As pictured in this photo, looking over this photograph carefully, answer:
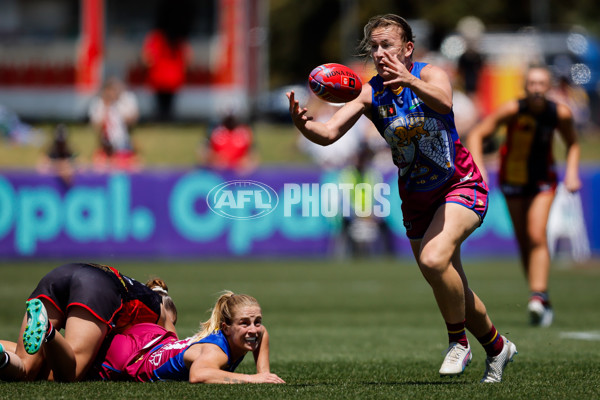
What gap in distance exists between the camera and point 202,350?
5859mm

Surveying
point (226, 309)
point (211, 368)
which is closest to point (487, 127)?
point (226, 309)

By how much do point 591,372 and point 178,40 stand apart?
71.4ft

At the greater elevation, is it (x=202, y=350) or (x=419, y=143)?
(x=419, y=143)

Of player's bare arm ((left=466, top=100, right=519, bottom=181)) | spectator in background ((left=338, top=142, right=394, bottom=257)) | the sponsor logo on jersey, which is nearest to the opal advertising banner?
spectator in background ((left=338, top=142, right=394, bottom=257))

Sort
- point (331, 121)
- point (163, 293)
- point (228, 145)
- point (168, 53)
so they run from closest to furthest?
point (331, 121) → point (163, 293) → point (228, 145) → point (168, 53)

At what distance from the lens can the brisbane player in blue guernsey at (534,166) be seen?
31.6 feet

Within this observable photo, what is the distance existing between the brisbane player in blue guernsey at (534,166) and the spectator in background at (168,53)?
17.5 m

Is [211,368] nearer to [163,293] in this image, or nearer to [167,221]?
[163,293]

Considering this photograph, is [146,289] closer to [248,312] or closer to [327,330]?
[248,312]

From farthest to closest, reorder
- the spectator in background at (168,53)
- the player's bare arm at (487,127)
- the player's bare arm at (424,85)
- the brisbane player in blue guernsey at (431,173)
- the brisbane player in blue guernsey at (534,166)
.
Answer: the spectator in background at (168,53) < the brisbane player in blue guernsey at (534,166) < the player's bare arm at (487,127) < the brisbane player in blue guernsey at (431,173) < the player's bare arm at (424,85)

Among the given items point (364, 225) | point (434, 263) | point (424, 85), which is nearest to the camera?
point (424, 85)

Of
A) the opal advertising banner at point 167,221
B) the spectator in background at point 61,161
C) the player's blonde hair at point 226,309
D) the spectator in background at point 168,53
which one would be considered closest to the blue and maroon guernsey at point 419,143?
the player's blonde hair at point 226,309

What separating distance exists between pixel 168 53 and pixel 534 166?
17872 mm

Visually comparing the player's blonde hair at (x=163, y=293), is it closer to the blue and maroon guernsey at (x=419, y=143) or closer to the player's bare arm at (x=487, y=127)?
the blue and maroon guernsey at (x=419, y=143)
